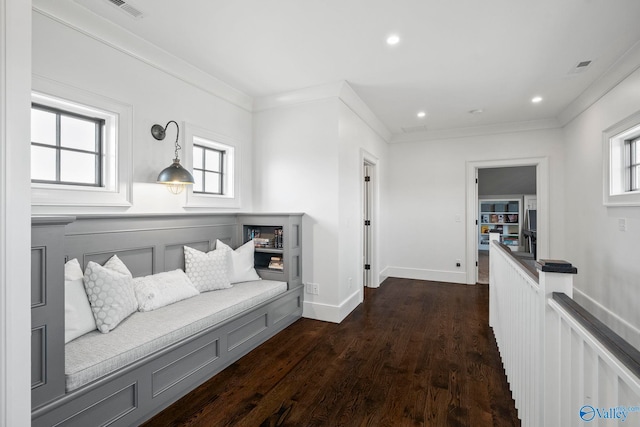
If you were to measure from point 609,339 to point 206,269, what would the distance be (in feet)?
9.20

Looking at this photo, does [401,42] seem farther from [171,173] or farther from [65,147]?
[65,147]

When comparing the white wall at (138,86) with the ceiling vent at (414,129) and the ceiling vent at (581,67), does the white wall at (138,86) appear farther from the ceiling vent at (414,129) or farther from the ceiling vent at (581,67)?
the ceiling vent at (581,67)

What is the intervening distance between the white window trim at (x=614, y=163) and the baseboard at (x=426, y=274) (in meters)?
2.37

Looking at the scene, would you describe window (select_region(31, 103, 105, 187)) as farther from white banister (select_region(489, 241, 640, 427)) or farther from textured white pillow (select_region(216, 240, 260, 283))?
white banister (select_region(489, 241, 640, 427))

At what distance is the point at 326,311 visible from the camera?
3.48 metres

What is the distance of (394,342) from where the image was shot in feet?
9.60

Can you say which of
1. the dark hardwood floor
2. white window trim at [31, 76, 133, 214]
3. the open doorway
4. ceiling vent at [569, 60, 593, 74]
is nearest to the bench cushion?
the dark hardwood floor

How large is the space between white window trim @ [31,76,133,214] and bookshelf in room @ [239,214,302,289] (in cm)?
137

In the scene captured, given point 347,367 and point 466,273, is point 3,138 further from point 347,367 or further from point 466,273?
point 466,273

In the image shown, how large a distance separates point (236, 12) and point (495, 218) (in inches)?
346

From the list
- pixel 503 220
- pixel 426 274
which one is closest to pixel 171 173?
pixel 426 274

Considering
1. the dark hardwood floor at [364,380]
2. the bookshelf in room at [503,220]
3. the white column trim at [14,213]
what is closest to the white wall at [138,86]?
the white column trim at [14,213]

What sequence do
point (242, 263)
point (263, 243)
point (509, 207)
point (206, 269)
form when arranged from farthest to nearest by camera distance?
point (509, 207) < point (263, 243) < point (242, 263) < point (206, 269)

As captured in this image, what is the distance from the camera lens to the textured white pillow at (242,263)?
3.16 meters
